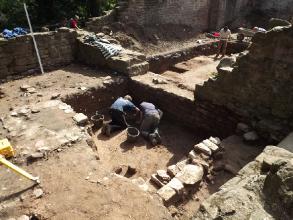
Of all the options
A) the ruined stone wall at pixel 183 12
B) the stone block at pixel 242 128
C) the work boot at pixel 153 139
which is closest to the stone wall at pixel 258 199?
the stone block at pixel 242 128

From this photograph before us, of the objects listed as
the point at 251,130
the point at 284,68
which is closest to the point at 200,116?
the point at 251,130

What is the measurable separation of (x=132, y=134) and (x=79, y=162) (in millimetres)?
2372

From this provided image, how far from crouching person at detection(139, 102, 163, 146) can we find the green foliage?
8.11 metres

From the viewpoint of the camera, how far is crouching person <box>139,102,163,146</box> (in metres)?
7.16

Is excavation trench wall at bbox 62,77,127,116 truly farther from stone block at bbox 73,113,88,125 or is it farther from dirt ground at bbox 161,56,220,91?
dirt ground at bbox 161,56,220,91

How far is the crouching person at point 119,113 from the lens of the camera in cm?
741

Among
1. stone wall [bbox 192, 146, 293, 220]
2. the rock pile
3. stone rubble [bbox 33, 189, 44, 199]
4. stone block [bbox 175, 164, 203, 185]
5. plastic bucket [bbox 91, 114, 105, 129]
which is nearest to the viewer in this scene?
stone wall [bbox 192, 146, 293, 220]

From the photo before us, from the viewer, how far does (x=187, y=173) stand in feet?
16.7

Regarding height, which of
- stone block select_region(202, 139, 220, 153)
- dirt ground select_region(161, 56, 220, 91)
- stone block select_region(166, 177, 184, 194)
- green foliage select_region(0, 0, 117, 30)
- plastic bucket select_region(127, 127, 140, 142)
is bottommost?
dirt ground select_region(161, 56, 220, 91)

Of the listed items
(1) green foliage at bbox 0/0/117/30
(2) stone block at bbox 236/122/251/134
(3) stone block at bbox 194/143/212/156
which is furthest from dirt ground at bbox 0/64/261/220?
(1) green foliage at bbox 0/0/117/30

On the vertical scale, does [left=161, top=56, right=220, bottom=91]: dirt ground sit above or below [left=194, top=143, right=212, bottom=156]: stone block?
below

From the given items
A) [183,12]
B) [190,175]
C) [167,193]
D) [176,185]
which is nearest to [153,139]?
[190,175]

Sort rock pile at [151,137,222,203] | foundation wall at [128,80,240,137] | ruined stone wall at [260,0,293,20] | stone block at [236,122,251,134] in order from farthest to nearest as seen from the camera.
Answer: ruined stone wall at [260,0,293,20], foundation wall at [128,80,240,137], stone block at [236,122,251,134], rock pile at [151,137,222,203]

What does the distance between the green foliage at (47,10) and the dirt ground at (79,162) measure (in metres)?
5.34
